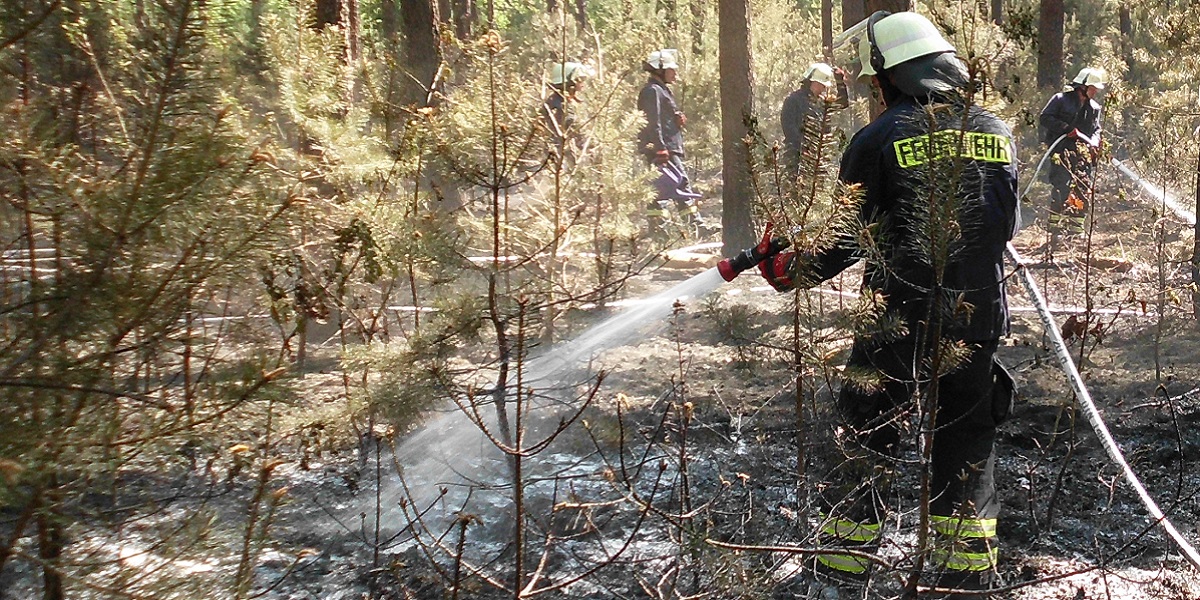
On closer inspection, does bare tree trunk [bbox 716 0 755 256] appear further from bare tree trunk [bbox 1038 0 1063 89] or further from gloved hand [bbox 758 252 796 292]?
gloved hand [bbox 758 252 796 292]

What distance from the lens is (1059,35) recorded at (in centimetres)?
1545

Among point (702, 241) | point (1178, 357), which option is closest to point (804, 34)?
point (702, 241)

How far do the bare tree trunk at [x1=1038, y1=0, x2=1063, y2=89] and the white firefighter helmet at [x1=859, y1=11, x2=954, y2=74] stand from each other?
42.9 feet

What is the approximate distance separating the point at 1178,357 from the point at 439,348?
535 cm

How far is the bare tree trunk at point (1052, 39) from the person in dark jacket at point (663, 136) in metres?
6.73

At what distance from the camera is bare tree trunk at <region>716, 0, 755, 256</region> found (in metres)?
→ 10.4

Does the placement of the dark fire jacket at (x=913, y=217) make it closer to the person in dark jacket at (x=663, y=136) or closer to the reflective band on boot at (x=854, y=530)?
the reflective band on boot at (x=854, y=530)

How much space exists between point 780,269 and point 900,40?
0.92 meters

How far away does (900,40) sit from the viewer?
11.4 feet

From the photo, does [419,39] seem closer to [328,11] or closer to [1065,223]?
[328,11]

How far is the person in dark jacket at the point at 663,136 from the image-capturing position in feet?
37.7

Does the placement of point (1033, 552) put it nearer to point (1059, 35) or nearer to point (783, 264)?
point (783, 264)

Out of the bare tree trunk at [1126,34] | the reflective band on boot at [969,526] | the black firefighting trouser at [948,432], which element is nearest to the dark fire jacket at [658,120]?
the black firefighting trouser at [948,432]

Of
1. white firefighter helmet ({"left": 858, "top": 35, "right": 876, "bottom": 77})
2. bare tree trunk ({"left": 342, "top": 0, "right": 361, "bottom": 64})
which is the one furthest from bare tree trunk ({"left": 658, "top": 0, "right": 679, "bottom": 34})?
white firefighter helmet ({"left": 858, "top": 35, "right": 876, "bottom": 77})
